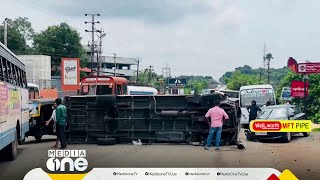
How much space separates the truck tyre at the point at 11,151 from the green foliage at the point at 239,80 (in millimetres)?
1624

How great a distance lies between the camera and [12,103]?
3109 mm

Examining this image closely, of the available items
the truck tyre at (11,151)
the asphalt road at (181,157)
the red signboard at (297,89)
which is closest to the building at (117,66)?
the asphalt road at (181,157)

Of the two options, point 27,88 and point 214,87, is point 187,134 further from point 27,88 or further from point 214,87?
point 27,88

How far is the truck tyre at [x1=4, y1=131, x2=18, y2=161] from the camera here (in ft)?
9.52

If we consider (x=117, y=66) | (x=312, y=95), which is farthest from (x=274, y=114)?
(x=117, y=66)

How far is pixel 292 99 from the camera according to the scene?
296cm

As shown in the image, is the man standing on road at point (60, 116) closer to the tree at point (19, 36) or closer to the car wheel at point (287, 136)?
the tree at point (19, 36)

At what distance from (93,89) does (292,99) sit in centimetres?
145

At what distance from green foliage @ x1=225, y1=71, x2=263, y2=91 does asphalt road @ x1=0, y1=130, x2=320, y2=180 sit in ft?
1.37

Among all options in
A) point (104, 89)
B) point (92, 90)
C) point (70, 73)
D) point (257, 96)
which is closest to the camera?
point (70, 73)

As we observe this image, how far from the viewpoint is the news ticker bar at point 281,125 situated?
2.97 meters

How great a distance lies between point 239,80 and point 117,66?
897mm

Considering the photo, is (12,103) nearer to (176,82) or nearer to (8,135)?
(8,135)

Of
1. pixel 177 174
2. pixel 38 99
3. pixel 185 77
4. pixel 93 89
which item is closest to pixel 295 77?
pixel 185 77
